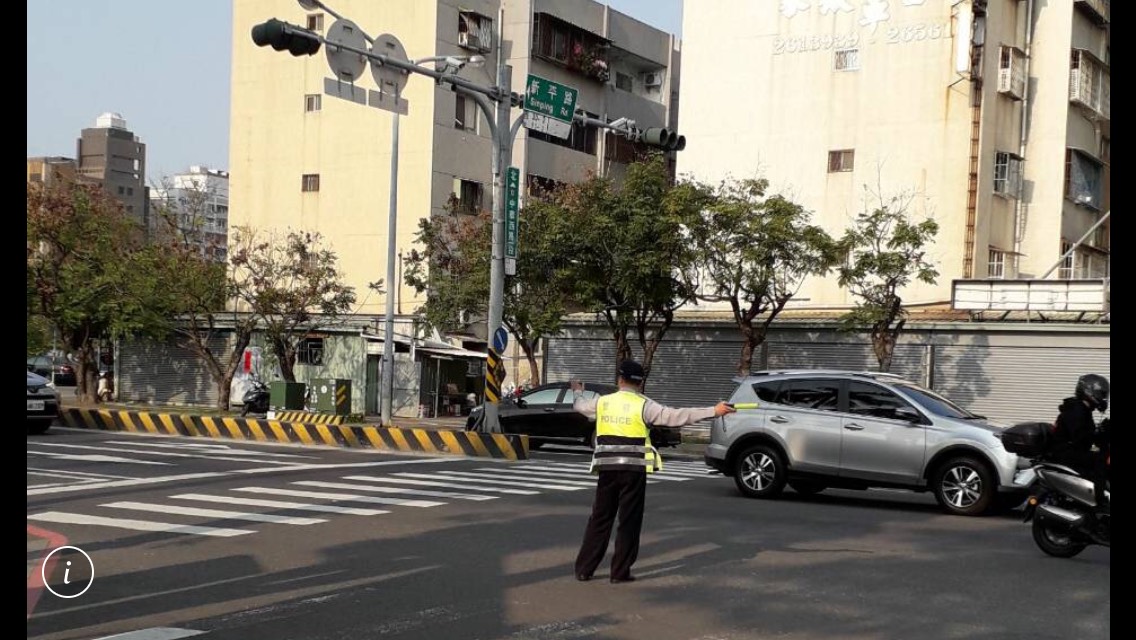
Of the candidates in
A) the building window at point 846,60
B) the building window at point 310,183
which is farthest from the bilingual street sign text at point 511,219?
the building window at point 310,183

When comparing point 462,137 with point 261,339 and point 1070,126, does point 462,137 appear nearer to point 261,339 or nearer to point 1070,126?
point 261,339

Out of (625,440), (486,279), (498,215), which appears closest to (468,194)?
(486,279)

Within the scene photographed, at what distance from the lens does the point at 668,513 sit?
1448 cm

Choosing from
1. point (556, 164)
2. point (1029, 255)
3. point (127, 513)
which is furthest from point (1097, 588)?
point (556, 164)

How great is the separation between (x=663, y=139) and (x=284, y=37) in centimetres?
749

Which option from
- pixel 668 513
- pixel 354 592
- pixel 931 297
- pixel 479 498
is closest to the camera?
pixel 354 592

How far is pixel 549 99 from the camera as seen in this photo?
23625 millimetres

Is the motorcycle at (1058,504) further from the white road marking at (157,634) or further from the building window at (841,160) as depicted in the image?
the building window at (841,160)

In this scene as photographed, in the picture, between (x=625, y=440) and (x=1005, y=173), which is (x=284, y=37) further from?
(x=1005, y=173)

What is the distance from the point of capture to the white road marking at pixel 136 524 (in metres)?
12.1

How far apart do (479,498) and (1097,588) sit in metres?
7.90

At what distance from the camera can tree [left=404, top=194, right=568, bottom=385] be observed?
1273 inches

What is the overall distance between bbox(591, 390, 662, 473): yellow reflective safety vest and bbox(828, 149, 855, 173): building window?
95.1 ft

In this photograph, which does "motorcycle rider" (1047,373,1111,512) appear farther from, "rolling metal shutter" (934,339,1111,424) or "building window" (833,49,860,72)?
"building window" (833,49,860,72)
